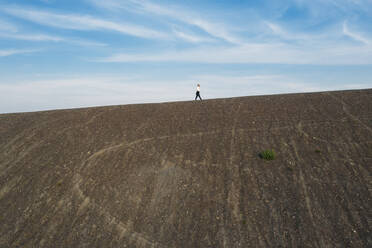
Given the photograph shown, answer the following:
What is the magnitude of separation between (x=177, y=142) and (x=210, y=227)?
7470 mm

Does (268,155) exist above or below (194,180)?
above

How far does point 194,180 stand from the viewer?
46.1 feet

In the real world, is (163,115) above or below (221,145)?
above

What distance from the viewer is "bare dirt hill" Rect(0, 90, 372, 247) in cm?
1109

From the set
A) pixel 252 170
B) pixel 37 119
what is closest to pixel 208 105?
pixel 252 170

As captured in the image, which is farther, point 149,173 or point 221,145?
point 221,145

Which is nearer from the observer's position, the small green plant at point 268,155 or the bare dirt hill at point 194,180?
the bare dirt hill at point 194,180

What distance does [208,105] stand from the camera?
25047 mm

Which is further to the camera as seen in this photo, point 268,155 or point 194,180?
point 268,155

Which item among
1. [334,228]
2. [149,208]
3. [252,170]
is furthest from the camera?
[252,170]

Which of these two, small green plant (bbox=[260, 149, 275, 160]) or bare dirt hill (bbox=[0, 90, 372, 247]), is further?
small green plant (bbox=[260, 149, 275, 160])

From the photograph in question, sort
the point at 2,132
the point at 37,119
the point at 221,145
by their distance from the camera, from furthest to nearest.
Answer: the point at 37,119 < the point at 2,132 < the point at 221,145

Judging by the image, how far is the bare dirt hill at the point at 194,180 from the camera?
11.1m

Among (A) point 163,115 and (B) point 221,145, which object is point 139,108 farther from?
(B) point 221,145
